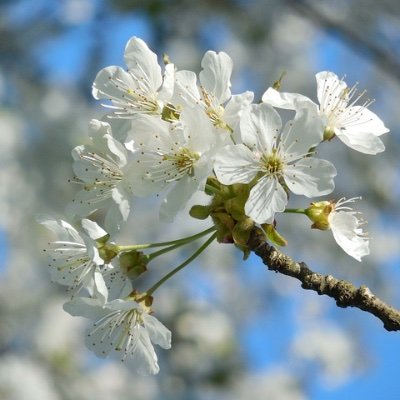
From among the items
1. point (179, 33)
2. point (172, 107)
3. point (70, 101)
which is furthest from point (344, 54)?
point (172, 107)

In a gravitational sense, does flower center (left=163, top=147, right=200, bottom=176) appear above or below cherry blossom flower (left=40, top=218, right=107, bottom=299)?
Answer: above

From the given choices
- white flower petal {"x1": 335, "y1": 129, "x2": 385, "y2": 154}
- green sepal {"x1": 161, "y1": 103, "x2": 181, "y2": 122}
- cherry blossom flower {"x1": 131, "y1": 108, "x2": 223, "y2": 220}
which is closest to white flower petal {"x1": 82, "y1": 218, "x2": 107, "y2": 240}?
cherry blossom flower {"x1": 131, "y1": 108, "x2": 223, "y2": 220}

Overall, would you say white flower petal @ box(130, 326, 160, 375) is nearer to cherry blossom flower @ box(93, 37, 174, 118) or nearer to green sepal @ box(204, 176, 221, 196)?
green sepal @ box(204, 176, 221, 196)

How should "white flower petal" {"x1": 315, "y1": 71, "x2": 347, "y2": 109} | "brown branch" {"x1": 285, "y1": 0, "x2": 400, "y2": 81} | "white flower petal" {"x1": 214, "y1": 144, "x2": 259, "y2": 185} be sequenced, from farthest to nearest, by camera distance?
1. "brown branch" {"x1": 285, "y1": 0, "x2": 400, "y2": 81}
2. "white flower petal" {"x1": 315, "y1": 71, "x2": 347, "y2": 109}
3. "white flower petal" {"x1": 214, "y1": 144, "x2": 259, "y2": 185}

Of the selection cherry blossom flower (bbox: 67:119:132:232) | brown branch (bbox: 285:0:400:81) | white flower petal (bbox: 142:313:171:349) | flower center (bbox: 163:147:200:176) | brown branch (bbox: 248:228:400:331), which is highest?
flower center (bbox: 163:147:200:176)

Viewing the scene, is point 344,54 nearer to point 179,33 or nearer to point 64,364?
point 179,33

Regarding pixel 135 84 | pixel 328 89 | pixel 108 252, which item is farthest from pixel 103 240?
pixel 328 89

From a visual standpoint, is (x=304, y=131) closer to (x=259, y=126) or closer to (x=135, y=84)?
(x=259, y=126)
